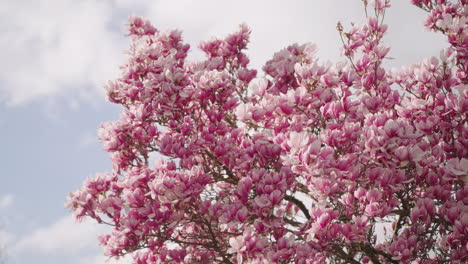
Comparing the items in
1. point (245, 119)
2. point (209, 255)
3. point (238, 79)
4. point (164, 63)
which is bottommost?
point (209, 255)

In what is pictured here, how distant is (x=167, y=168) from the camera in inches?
193

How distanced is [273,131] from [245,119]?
362 millimetres

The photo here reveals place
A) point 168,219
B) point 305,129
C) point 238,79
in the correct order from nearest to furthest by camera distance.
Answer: point 168,219, point 305,129, point 238,79

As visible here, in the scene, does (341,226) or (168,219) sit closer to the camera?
(341,226)

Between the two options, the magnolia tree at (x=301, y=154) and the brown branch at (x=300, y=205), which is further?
the brown branch at (x=300, y=205)

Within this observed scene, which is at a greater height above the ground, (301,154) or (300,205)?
(300,205)

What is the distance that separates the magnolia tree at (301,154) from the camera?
4.32 metres

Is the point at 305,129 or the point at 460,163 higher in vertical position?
the point at 305,129

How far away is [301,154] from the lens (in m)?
4.07

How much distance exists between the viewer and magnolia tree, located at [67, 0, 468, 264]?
14.2 feet

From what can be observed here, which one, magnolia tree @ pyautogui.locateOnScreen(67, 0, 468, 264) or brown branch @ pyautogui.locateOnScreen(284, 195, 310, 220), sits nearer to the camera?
magnolia tree @ pyautogui.locateOnScreen(67, 0, 468, 264)

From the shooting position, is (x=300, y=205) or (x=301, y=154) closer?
(x=301, y=154)

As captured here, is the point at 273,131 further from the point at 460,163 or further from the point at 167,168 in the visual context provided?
the point at 460,163

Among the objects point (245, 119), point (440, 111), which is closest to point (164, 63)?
point (245, 119)
